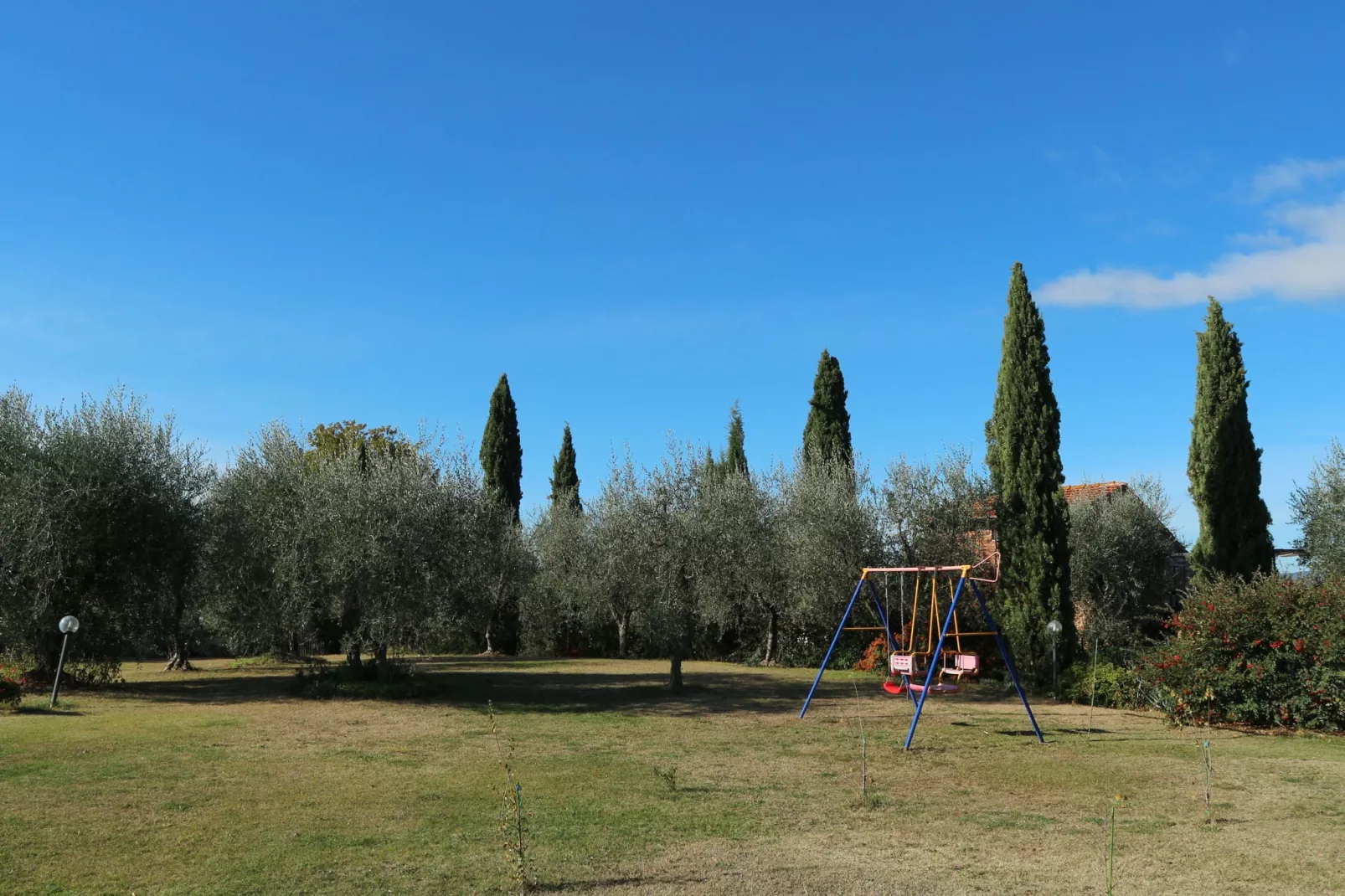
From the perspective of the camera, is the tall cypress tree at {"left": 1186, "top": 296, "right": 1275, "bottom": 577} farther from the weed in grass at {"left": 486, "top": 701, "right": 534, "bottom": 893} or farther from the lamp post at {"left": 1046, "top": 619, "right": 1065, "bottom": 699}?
the weed in grass at {"left": 486, "top": 701, "right": 534, "bottom": 893}

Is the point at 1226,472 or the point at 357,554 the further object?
the point at 1226,472

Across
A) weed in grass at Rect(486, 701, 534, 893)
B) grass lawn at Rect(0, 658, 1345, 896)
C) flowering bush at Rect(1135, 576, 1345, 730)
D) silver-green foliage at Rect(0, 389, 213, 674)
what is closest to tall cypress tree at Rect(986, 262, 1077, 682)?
grass lawn at Rect(0, 658, 1345, 896)

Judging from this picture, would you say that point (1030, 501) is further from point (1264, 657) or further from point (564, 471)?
point (564, 471)

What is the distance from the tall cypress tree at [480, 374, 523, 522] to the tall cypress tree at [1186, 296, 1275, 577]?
2493 cm

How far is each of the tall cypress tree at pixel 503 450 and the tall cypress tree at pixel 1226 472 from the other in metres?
24.9

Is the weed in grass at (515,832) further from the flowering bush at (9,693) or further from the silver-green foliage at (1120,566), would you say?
the silver-green foliage at (1120,566)

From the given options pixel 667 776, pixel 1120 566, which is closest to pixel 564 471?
pixel 1120 566

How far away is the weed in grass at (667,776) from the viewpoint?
972 centimetres

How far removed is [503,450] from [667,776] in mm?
29290

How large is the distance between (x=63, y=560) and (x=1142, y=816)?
18.9 meters

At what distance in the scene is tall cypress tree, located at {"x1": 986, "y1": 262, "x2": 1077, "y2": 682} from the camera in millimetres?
20312

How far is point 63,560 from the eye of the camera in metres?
18.0

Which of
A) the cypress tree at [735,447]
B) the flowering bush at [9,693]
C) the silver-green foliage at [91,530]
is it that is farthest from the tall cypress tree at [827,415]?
the flowering bush at [9,693]

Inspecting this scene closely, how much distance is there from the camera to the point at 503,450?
38031mm
